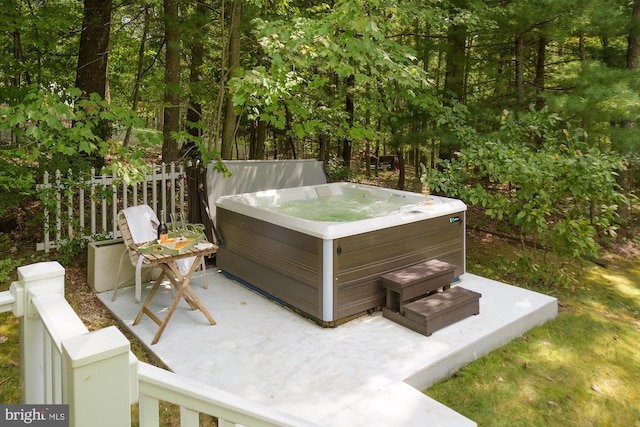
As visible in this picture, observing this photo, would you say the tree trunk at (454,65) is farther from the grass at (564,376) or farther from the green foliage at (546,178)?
Result: the grass at (564,376)

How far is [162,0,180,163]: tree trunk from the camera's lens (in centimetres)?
588

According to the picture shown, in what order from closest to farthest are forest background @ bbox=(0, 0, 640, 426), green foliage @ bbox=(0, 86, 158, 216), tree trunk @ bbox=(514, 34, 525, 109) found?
forest background @ bbox=(0, 0, 640, 426) → green foliage @ bbox=(0, 86, 158, 216) → tree trunk @ bbox=(514, 34, 525, 109)

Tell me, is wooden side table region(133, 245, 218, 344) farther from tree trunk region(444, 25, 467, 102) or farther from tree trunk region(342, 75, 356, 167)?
tree trunk region(342, 75, 356, 167)

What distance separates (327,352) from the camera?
10.8 ft

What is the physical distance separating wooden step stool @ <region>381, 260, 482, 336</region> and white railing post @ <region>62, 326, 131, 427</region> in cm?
292

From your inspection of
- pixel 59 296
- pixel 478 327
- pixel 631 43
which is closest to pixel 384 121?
pixel 631 43

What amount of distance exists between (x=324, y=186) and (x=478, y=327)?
9.55 feet

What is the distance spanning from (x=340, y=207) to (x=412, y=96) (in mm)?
1774

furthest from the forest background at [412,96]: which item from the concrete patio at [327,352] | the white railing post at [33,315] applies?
the white railing post at [33,315]

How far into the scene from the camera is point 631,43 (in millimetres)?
6586

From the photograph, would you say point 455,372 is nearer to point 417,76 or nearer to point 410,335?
point 410,335

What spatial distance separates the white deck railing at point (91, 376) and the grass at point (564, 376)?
84.7 inches

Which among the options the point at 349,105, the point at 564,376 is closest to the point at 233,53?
the point at 349,105

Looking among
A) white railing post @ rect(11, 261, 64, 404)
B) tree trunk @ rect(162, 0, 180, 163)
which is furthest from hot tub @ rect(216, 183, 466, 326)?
white railing post @ rect(11, 261, 64, 404)
